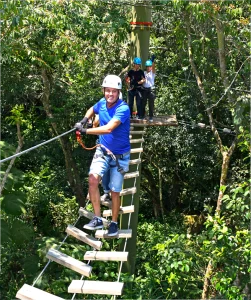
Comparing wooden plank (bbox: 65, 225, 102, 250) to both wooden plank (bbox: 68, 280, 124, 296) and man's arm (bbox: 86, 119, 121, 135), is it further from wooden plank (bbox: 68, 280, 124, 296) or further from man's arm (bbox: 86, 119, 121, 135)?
man's arm (bbox: 86, 119, 121, 135)

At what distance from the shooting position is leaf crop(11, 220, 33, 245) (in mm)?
6473

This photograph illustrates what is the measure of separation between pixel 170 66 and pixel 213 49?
64.0 inches

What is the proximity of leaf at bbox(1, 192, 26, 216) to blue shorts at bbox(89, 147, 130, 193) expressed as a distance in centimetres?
261

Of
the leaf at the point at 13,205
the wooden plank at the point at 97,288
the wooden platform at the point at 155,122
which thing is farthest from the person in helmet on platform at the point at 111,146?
the wooden platform at the point at 155,122

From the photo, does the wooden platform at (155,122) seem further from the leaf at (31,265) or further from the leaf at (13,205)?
the leaf at (31,265)

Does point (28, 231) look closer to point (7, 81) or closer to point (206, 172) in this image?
point (7, 81)

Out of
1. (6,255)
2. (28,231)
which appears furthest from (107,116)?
(6,255)

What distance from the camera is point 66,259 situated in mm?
3268

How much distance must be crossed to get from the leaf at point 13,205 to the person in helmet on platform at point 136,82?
201cm

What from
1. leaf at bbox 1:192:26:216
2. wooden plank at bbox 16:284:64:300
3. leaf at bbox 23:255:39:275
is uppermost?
wooden plank at bbox 16:284:64:300

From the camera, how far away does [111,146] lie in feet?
12.4

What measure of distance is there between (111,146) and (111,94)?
41cm

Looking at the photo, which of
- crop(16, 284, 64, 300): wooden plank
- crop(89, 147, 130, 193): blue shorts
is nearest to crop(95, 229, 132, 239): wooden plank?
crop(89, 147, 130, 193): blue shorts

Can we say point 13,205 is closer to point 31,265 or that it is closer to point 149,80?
point 31,265
